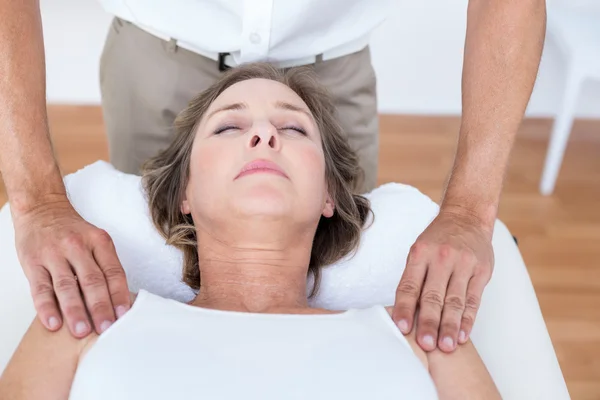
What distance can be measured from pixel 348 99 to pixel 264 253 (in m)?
0.55

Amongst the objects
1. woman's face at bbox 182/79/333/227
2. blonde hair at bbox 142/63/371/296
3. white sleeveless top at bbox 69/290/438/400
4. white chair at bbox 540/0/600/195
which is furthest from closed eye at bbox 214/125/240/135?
white chair at bbox 540/0/600/195

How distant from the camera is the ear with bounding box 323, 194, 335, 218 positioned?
148cm

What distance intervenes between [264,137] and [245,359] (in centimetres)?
41

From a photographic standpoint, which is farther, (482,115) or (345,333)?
(482,115)

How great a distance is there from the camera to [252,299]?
52.3 inches

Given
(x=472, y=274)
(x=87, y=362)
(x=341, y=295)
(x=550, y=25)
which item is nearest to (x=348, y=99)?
(x=341, y=295)

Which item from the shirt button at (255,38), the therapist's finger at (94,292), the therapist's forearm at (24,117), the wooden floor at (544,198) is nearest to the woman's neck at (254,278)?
the therapist's finger at (94,292)

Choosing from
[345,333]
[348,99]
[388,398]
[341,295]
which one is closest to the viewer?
[388,398]

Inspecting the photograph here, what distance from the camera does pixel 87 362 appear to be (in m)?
1.08

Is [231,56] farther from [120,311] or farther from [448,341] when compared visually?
[448,341]

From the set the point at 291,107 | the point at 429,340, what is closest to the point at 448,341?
the point at 429,340

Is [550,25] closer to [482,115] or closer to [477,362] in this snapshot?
[482,115]

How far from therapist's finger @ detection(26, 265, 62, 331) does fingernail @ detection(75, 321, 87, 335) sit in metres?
0.04

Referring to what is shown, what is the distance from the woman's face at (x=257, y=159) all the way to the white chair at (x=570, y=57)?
1.46 metres
